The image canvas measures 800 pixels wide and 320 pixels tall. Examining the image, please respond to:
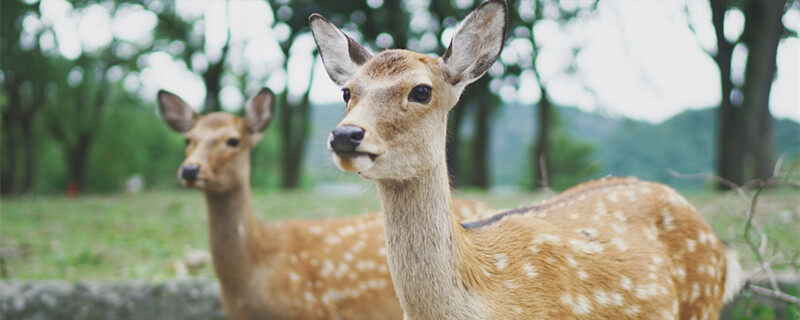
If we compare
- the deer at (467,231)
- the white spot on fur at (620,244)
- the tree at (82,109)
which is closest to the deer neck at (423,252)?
the deer at (467,231)

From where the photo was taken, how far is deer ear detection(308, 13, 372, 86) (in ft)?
8.38

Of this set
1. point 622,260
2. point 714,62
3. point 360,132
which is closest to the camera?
point 360,132

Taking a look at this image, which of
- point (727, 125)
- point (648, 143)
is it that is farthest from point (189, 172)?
point (648, 143)

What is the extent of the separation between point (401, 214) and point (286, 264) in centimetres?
233

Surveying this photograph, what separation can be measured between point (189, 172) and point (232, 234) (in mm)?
559

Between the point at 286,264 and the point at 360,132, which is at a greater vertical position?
the point at 360,132

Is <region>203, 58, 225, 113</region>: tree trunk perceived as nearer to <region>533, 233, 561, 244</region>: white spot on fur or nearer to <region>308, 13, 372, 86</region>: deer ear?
<region>308, 13, 372, 86</region>: deer ear

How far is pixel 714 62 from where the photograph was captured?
1266cm

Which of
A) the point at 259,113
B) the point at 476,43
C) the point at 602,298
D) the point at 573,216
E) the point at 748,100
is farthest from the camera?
the point at 748,100

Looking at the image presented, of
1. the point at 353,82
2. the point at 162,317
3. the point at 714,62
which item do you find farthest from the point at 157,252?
the point at 714,62

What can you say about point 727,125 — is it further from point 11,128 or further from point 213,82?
point 11,128

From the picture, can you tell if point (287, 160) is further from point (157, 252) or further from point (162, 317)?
point (162, 317)

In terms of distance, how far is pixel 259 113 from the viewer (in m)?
4.63

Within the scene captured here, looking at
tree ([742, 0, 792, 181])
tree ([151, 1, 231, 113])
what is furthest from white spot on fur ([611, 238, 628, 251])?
tree ([151, 1, 231, 113])
